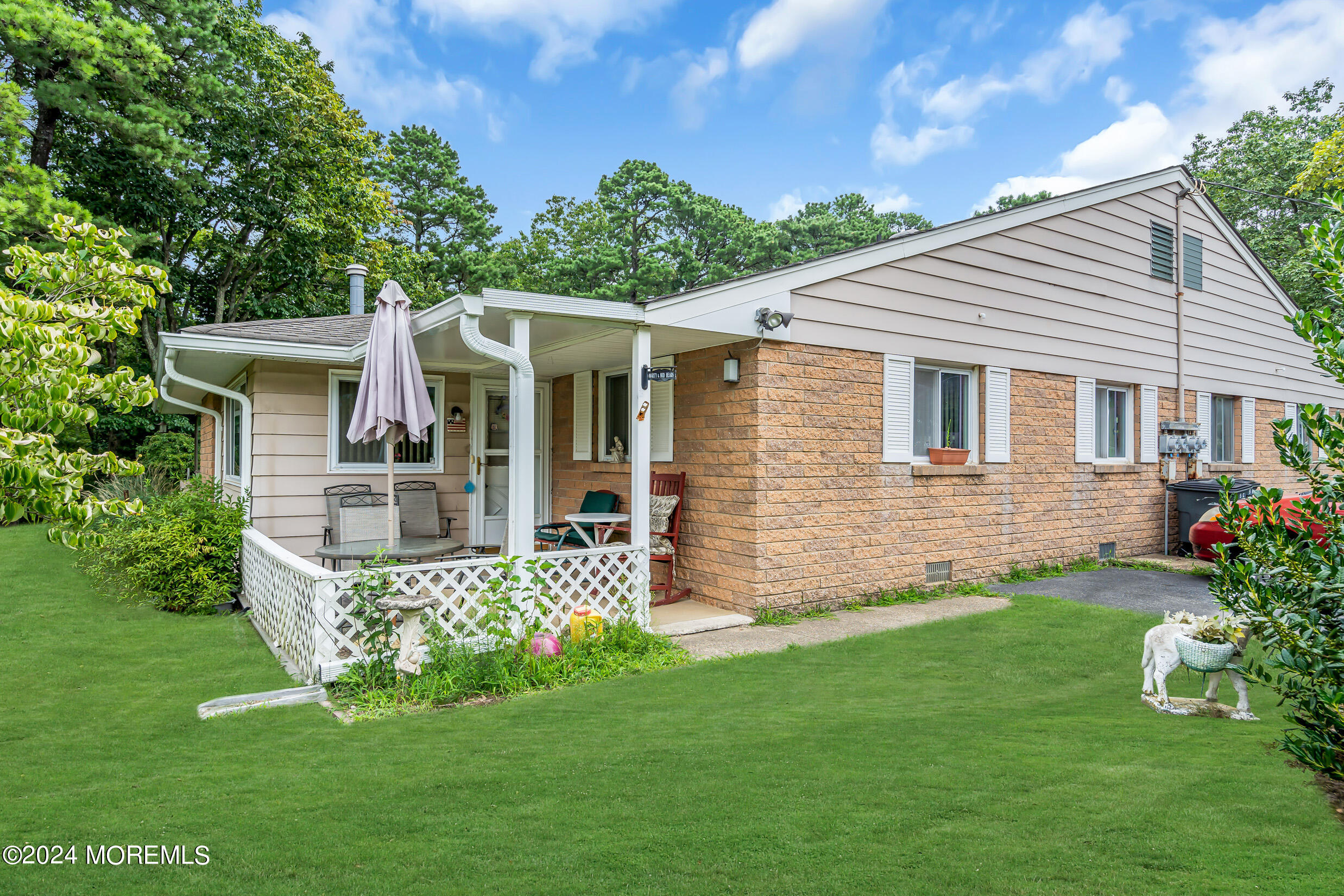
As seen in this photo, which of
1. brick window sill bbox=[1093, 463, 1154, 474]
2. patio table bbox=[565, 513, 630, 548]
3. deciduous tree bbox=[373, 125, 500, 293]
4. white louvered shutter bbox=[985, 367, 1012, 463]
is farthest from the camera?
deciduous tree bbox=[373, 125, 500, 293]

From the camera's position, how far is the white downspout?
549cm

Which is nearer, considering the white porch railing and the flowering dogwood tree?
the flowering dogwood tree

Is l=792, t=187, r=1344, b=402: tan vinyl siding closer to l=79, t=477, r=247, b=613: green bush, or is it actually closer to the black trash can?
the black trash can

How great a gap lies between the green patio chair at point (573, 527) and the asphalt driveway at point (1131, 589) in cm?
437

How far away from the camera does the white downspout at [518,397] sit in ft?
18.0

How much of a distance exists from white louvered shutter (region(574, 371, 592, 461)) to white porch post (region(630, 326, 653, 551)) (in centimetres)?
293

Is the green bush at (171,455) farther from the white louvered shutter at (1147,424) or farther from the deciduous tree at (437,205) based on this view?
the white louvered shutter at (1147,424)

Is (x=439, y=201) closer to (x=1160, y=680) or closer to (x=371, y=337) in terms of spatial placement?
(x=371, y=337)

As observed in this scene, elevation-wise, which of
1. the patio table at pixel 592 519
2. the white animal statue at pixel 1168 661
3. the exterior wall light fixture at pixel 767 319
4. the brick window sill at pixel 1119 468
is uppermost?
the exterior wall light fixture at pixel 767 319

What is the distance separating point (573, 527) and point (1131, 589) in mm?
6079

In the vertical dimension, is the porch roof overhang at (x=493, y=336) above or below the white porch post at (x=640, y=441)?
above

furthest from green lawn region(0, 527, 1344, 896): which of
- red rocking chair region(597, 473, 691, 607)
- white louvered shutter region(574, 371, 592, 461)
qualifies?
white louvered shutter region(574, 371, 592, 461)

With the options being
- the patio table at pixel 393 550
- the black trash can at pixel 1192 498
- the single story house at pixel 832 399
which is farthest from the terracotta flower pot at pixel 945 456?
the patio table at pixel 393 550

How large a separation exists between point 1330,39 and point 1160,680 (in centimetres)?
1939
